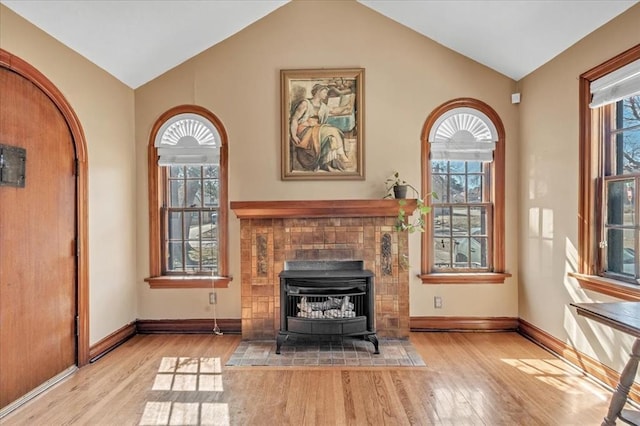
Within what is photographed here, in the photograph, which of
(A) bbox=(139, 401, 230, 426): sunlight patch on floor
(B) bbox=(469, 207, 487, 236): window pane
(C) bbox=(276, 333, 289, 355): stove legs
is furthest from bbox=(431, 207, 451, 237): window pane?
(A) bbox=(139, 401, 230, 426): sunlight patch on floor

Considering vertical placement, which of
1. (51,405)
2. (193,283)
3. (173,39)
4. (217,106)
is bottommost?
(51,405)

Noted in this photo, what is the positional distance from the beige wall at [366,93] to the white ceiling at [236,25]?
0.15 metres

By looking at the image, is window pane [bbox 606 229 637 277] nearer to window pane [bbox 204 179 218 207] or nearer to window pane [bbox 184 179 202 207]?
window pane [bbox 204 179 218 207]

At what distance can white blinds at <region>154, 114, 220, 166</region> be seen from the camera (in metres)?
4.00

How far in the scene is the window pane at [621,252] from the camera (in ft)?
8.79

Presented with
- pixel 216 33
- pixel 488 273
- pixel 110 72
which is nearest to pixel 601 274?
pixel 488 273

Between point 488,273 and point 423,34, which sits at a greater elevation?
point 423,34

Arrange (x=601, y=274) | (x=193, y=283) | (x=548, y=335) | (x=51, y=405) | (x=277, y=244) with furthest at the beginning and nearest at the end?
(x=193, y=283), (x=277, y=244), (x=548, y=335), (x=601, y=274), (x=51, y=405)

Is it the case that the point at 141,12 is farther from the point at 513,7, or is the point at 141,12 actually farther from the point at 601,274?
the point at 601,274

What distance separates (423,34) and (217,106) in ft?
7.74

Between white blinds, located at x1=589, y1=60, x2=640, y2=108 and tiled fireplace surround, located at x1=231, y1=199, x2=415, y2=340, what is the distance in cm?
169

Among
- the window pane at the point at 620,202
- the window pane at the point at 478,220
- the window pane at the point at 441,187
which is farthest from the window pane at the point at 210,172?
the window pane at the point at 620,202

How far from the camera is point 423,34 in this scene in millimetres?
3930

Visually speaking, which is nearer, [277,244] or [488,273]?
[277,244]
